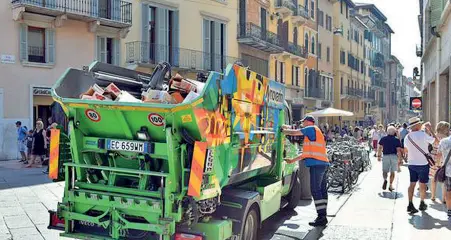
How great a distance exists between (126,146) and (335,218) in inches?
182

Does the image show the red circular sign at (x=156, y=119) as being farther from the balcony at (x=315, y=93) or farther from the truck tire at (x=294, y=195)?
the balcony at (x=315, y=93)

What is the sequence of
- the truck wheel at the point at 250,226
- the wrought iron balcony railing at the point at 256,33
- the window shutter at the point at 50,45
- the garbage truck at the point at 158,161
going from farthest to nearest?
the wrought iron balcony railing at the point at 256,33 < the window shutter at the point at 50,45 < the truck wheel at the point at 250,226 < the garbage truck at the point at 158,161

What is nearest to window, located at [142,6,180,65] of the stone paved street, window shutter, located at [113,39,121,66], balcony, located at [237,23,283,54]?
window shutter, located at [113,39,121,66]

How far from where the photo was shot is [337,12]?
5231 centimetres

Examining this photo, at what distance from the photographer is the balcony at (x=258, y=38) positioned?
30.4 metres

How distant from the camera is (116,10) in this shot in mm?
22125

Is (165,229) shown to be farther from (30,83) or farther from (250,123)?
(30,83)

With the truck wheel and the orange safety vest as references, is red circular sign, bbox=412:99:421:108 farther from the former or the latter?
the truck wheel

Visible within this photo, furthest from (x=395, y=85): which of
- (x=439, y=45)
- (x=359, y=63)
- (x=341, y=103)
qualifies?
(x=439, y=45)

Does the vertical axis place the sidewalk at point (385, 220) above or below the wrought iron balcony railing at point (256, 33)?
below

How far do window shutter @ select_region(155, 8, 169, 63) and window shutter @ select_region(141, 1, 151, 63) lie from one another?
0.60 m

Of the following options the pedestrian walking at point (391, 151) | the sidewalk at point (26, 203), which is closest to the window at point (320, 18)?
the sidewalk at point (26, 203)

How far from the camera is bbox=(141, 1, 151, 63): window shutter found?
22969mm

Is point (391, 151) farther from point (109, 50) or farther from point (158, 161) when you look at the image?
point (109, 50)
